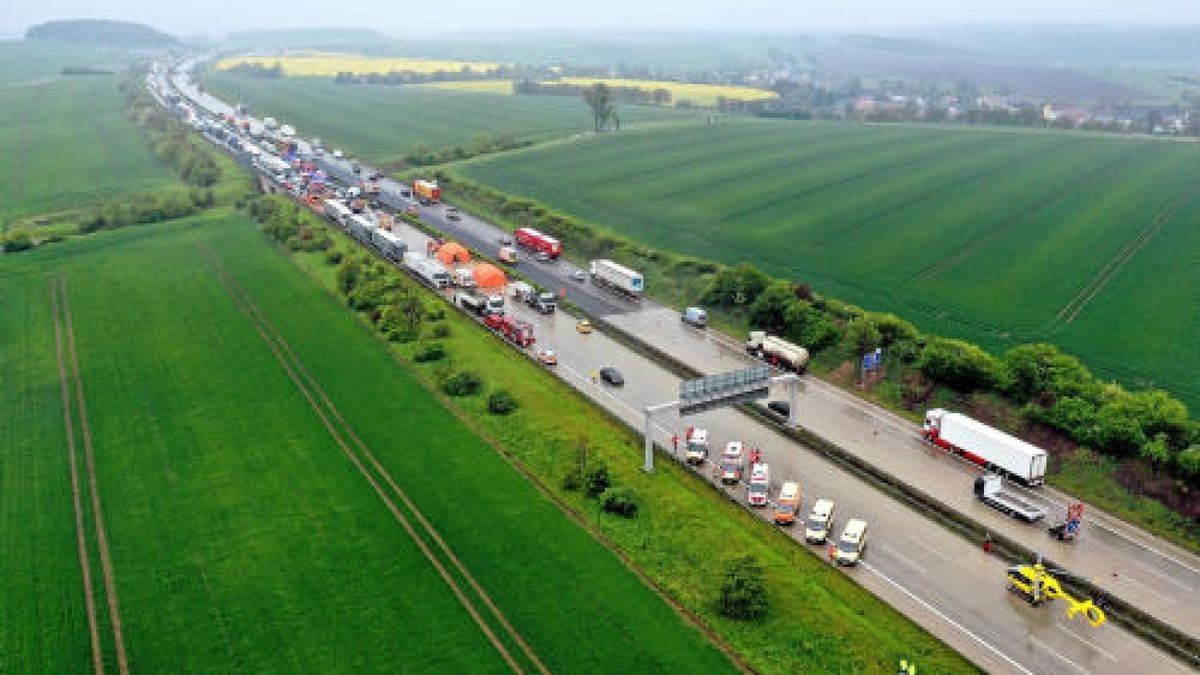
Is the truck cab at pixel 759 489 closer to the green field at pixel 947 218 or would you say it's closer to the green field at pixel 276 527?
the green field at pixel 276 527

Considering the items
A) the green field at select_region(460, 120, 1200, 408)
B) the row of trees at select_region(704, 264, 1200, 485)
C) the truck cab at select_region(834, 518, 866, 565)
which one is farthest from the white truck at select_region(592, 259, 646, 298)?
the truck cab at select_region(834, 518, 866, 565)

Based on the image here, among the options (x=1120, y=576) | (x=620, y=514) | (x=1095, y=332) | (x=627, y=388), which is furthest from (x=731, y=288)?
(x=1120, y=576)

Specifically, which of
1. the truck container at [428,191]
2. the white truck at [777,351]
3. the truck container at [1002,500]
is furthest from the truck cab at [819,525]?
the truck container at [428,191]

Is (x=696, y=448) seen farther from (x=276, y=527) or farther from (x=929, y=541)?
(x=276, y=527)

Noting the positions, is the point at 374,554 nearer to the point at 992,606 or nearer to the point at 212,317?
the point at 992,606

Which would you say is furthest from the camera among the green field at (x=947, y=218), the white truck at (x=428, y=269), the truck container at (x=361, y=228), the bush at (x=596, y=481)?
the truck container at (x=361, y=228)
